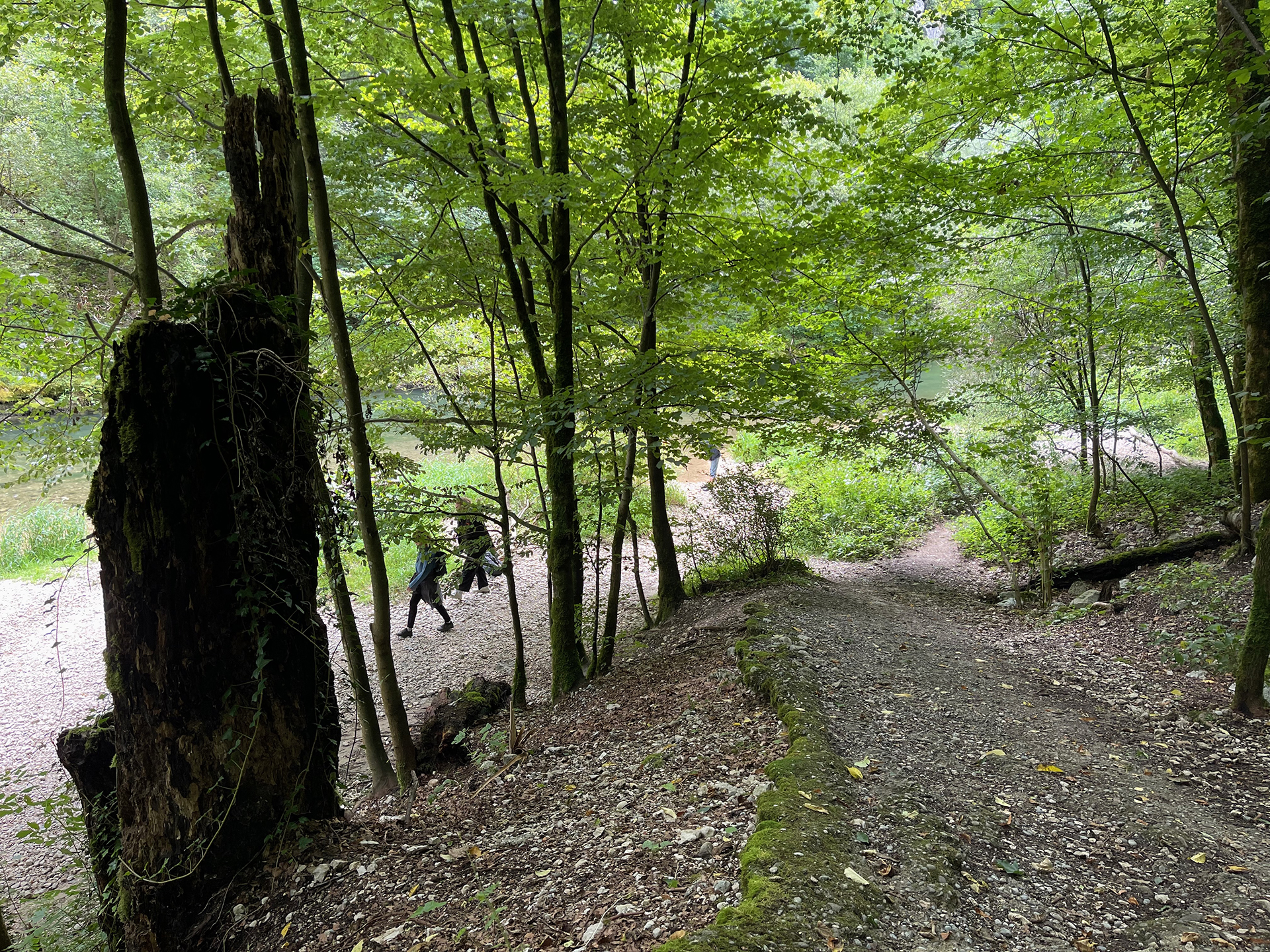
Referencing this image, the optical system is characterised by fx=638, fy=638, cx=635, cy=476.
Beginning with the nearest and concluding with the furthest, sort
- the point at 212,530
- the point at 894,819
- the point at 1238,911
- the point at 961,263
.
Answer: the point at 1238,911
the point at 894,819
the point at 212,530
the point at 961,263

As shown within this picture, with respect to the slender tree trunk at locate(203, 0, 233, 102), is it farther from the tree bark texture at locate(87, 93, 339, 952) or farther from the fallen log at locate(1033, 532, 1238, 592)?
the fallen log at locate(1033, 532, 1238, 592)

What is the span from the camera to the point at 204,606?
3.07 m

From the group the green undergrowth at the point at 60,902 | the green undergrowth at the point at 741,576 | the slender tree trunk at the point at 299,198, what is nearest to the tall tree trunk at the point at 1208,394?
the green undergrowth at the point at 741,576

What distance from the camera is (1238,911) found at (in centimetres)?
244

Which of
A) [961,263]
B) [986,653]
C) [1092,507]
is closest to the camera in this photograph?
[986,653]

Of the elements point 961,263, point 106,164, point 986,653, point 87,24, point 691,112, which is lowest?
point 986,653

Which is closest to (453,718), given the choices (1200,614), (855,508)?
(1200,614)

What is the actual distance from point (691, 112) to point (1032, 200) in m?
3.79

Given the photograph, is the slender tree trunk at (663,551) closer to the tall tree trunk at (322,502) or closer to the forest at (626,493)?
the forest at (626,493)

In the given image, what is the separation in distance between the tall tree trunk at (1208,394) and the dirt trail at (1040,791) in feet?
11.6

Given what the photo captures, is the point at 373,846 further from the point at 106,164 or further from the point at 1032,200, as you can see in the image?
the point at 106,164

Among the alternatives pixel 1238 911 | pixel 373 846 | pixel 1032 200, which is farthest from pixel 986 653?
pixel 373 846

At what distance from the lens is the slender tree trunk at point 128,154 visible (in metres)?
3.17

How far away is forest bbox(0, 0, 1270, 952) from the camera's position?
9.61ft
